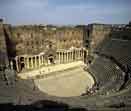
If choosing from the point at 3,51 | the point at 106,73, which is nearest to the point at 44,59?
the point at 3,51

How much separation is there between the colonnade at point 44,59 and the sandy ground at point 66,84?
20.3 ft

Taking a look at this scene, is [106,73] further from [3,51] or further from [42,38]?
[3,51]

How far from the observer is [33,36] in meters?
36.0

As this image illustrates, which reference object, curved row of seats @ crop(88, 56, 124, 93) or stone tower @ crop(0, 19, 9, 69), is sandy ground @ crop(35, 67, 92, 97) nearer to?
curved row of seats @ crop(88, 56, 124, 93)

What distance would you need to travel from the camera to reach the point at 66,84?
86.8ft

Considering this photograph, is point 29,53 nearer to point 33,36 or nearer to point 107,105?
point 33,36

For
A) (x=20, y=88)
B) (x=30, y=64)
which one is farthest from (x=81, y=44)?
(x=20, y=88)

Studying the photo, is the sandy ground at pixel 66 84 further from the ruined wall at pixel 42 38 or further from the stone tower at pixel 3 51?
the ruined wall at pixel 42 38

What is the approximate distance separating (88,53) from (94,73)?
30.2ft

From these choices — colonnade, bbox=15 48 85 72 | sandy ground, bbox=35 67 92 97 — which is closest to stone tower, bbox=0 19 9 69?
colonnade, bbox=15 48 85 72

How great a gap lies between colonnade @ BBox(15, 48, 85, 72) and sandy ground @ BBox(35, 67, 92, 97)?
619cm

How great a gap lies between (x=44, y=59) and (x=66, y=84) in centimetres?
1135

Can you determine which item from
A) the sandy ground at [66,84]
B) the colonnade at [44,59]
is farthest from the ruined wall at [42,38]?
the sandy ground at [66,84]

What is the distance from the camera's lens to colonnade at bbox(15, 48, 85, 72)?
3366 centimetres
